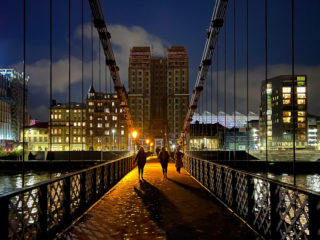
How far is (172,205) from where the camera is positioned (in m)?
8.58

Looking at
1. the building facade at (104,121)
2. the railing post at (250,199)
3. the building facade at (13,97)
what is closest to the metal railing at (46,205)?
the railing post at (250,199)

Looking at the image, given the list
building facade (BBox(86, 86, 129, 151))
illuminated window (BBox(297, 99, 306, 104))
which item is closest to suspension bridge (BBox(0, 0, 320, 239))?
building facade (BBox(86, 86, 129, 151))

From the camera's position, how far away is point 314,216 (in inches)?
153

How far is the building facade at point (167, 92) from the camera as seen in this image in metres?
117

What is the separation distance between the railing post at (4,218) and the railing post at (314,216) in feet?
12.8

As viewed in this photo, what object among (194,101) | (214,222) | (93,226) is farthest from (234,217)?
(194,101)

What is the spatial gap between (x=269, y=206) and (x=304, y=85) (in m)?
121

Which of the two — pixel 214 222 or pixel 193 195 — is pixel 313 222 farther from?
pixel 193 195

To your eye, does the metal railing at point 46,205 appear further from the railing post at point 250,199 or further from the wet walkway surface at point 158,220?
the railing post at point 250,199

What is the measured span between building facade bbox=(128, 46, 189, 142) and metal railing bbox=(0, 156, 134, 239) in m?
105

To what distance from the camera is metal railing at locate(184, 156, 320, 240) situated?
404 cm

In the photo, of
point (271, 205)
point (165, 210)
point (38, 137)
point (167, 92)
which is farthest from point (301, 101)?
point (271, 205)

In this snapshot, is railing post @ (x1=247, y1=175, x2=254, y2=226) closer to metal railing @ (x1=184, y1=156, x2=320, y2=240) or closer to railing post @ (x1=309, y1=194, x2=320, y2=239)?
metal railing @ (x1=184, y1=156, x2=320, y2=240)

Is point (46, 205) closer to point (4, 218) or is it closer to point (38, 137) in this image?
point (4, 218)
